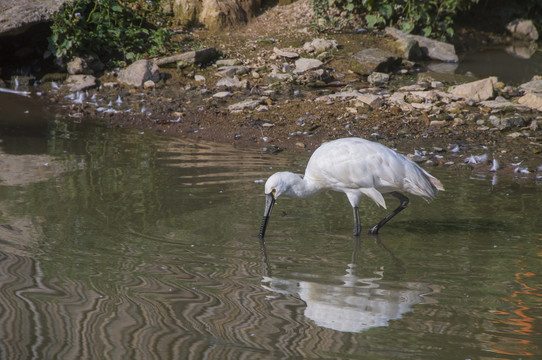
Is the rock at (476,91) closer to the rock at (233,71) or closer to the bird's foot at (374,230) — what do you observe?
the rock at (233,71)

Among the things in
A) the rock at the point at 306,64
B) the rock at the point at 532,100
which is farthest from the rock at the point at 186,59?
the rock at the point at 532,100

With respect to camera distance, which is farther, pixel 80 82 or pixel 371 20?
pixel 371 20


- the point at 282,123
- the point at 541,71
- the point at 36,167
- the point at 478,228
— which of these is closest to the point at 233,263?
the point at 478,228

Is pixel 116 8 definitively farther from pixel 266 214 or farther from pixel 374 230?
pixel 374 230

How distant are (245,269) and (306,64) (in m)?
7.08

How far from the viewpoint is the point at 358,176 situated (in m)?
6.16

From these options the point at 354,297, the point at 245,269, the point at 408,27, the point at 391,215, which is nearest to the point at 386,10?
the point at 408,27

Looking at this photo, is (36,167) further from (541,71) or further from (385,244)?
(541,71)

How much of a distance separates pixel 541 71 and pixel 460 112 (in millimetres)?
4666

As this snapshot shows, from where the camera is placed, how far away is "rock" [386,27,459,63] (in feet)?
45.3

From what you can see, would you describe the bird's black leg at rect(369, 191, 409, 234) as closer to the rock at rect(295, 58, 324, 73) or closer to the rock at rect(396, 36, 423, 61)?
the rock at rect(295, 58, 324, 73)

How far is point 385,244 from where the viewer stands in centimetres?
605

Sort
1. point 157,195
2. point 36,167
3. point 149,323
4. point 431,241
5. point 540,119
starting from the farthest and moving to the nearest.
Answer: point 540,119
point 36,167
point 157,195
point 431,241
point 149,323

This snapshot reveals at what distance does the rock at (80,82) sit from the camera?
38.0 feet
